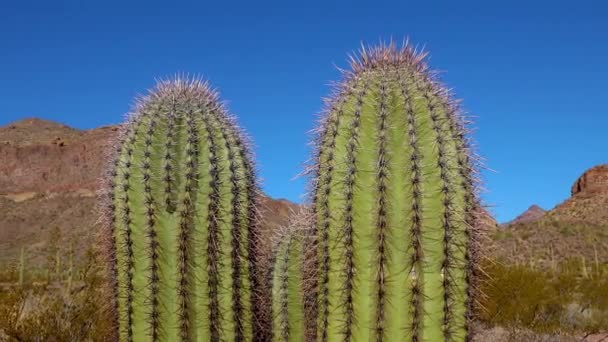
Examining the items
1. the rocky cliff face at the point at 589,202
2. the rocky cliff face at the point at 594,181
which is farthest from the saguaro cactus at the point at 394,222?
the rocky cliff face at the point at 594,181

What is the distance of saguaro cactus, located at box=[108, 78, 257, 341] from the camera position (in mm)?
4395

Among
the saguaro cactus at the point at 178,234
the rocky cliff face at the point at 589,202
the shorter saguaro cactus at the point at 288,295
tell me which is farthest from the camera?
the rocky cliff face at the point at 589,202

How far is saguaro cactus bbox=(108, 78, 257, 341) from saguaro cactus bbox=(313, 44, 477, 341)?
78 cm

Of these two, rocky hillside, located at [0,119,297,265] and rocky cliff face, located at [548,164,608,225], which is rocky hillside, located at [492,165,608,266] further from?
rocky hillside, located at [0,119,297,265]

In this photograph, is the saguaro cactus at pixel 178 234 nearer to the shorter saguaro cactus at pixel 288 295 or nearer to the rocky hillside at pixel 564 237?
the shorter saguaro cactus at pixel 288 295

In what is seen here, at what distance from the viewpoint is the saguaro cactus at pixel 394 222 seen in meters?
3.67

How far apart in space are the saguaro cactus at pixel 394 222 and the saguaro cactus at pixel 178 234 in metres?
0.78

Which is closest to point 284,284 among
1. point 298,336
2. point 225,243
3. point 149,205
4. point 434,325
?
point 298,336

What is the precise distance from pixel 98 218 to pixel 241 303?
3.73 feet

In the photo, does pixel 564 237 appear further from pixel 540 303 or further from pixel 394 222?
pixel 394 222

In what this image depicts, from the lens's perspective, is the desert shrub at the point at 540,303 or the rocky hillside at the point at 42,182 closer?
the desert shrub at the point at 540,303

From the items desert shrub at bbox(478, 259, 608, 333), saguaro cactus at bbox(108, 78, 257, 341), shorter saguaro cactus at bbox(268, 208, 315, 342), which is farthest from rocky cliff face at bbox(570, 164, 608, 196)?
saguaro cactus at bbox(108, 78, 257, 341)

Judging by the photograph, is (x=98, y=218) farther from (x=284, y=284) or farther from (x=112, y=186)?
(x=284, y=284)

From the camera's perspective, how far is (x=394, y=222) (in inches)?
146
